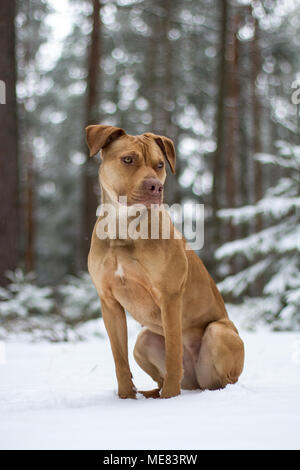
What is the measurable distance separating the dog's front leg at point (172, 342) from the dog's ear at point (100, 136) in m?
1.10

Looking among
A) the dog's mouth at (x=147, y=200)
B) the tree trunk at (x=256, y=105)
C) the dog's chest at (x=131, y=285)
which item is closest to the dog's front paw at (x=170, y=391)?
the dog's chest at (x=131, y=285)

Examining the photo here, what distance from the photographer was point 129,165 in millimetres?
3055

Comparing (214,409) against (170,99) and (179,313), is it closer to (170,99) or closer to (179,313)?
(179,313)

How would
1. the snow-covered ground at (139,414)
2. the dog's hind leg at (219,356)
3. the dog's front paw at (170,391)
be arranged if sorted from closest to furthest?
the snow-covered ground at (139,414) → the dog's front paw at (170,391) → the dog's hind leg at (219,356)

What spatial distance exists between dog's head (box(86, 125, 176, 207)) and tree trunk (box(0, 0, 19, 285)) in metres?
6.69

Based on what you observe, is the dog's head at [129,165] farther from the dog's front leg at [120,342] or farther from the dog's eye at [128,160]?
the dog's front leg at [120,342]

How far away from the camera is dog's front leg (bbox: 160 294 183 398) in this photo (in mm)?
3133

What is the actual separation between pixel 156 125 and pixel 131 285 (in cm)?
1432

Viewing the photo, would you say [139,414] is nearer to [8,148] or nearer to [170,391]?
[170,391]

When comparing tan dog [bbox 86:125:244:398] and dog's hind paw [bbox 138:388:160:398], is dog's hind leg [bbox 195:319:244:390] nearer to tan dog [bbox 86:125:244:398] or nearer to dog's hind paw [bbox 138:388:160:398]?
tan dog [bbox 86:125:244:398]

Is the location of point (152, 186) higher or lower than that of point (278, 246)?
higher

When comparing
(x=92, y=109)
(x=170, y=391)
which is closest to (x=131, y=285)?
(x=170, y=391)

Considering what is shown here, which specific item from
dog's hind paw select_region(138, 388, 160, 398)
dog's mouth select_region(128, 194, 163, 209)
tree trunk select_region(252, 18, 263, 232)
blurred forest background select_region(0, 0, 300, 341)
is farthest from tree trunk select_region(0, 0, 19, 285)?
tree trunk select_region(252, 18, 263, 232)

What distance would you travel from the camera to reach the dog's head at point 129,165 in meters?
2.94
